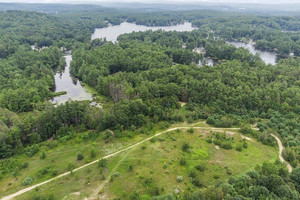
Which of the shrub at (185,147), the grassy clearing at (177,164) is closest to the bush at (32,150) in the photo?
the grassy clearing at (177,164)

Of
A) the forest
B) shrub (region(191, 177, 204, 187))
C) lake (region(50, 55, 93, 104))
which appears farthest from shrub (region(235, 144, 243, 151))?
lake (region(50, 55, 93, 104))

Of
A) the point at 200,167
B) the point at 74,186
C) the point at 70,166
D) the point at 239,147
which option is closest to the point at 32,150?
the point at 70,166

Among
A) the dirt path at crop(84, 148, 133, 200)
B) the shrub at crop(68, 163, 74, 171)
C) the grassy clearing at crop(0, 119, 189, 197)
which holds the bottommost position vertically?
the grassy clearing at crop(0, 119, 189, 197)

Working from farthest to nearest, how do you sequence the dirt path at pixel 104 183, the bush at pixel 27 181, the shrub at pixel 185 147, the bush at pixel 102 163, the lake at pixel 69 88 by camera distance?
the lake at pixel 69 88, the shrub at pixel 185 147, the bush at pixel 102 163, the bush at pixel 27 181, the dirt path at pixel 104 183

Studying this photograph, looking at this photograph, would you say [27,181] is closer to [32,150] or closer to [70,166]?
[70,166]

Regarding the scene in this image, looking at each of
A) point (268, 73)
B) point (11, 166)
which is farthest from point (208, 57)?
point (11, 166)

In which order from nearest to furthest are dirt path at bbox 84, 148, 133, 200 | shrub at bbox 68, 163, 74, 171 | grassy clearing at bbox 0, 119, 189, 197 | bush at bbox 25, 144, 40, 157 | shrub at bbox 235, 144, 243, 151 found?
dirt path at bbox 84, 148, 133, 200
grassy clearing at bbox 0, 119, 189, 197
shrub at bbox 68, 163, 74, 171
bush at bbox 25, 144, 40, 157
shrub at bbox 235, 144, 243, 151

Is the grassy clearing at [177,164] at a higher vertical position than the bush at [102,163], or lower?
lower

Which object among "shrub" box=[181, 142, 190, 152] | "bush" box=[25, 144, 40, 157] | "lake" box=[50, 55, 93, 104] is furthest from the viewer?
"lake" box=[50, 55, 93, 104]

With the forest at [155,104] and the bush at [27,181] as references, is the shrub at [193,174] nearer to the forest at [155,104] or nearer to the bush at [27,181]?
the forest at [155,104]

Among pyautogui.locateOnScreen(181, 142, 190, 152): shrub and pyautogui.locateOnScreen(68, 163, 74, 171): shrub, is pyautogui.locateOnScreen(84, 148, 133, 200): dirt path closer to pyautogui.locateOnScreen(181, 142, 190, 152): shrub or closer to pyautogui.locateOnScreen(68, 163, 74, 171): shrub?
pyautogui.locateOnScreen(68, 163, 74, 171): shrub

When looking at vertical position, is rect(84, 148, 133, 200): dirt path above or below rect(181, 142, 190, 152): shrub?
below

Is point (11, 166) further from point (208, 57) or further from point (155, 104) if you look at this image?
point (208, 57)
